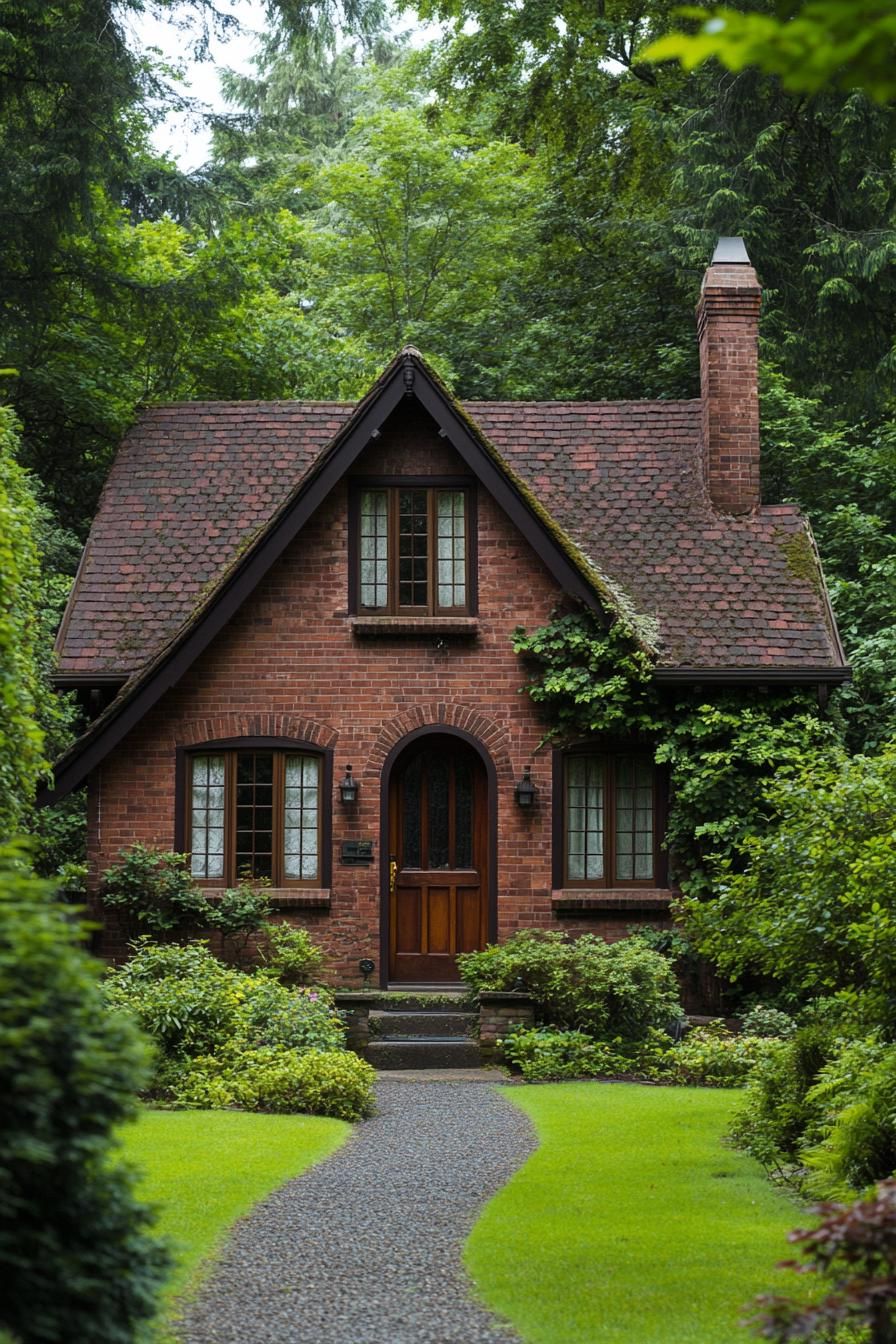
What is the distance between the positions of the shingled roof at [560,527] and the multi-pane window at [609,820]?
1362mm

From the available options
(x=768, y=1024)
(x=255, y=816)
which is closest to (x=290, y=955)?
(x=255, y=816)

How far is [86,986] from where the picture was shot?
179 inches

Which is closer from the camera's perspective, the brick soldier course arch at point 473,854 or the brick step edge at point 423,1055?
the brick step edge at point 423,1055

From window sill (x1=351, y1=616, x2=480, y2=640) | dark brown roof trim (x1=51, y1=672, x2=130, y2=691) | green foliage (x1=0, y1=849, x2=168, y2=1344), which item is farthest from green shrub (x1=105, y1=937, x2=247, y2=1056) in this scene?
green foliage (x1=0, y1=849, x2=168, y2=1344)

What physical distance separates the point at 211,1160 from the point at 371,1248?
2.19m

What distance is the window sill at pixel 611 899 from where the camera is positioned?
17625 millimetres

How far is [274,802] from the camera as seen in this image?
17922 mm

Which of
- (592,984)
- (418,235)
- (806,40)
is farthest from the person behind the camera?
(418,235)

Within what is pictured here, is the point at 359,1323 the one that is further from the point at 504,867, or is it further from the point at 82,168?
the point at 82,168

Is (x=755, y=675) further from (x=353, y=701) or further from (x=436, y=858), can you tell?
(x=353, y=701)

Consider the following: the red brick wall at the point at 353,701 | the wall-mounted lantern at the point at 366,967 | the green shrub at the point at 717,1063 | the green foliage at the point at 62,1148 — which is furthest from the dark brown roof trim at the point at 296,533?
the green foliage at the point at 62,1148

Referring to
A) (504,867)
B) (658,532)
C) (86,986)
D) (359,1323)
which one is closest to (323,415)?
(658,532)

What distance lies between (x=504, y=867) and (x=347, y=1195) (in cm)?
861

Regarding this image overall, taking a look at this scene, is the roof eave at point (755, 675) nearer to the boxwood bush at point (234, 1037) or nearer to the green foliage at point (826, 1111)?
the boxwood bush at point (234, 1037)
